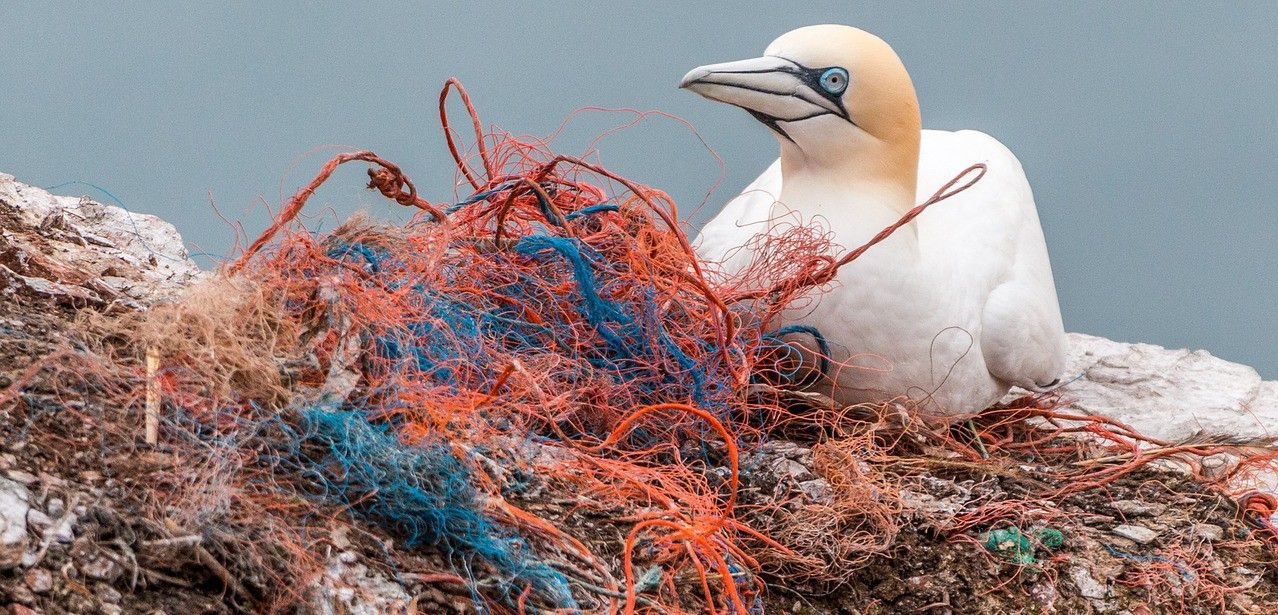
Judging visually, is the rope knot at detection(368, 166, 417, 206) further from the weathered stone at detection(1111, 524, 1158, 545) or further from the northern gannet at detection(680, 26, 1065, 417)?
the weathered stone at detection(1111, 524, 1158, 545)

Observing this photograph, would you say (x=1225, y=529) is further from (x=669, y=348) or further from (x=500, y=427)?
(x=500, y=427)

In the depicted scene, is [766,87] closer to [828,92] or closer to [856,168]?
[828,92]

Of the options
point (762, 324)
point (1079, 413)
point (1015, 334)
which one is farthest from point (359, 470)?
point (1079, 413)

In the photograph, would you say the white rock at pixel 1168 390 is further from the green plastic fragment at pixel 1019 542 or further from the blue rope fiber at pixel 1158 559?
the green plastic fragment at pixel 1019 542

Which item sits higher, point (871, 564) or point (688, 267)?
point (688, 267)

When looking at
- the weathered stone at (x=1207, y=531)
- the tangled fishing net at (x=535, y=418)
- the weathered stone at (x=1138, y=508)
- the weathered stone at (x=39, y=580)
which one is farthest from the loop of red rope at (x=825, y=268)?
the weathered stone at (x=39, y=580)

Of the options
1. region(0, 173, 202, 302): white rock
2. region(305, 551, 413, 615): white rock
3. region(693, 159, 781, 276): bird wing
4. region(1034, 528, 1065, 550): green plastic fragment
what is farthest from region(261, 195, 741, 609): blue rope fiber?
region(1034, 528, 1065, 550): green plastic fragment

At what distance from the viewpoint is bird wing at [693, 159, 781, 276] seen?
5.36 metres

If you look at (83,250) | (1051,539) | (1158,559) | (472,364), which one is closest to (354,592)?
(472,364)

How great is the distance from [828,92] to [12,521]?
9.88 feet

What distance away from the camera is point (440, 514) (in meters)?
3.62

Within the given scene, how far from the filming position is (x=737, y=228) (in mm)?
5562

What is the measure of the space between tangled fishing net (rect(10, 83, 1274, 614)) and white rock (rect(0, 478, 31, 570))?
28cm

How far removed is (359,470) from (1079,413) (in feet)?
12.3
